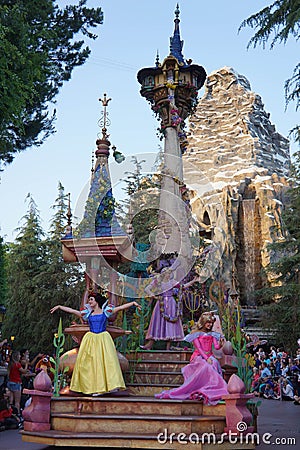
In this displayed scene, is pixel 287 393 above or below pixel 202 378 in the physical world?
below

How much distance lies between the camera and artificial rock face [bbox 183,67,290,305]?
38.7 meters

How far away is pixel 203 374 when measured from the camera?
23.7 feet

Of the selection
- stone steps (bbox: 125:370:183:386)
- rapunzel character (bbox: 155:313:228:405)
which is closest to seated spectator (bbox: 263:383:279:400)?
stone steps (bbox: 125:370:183:386)

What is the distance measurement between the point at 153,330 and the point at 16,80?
5.48 m

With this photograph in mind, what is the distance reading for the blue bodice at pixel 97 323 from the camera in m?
7.66

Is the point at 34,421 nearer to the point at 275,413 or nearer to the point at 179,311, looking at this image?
the point at 179,311

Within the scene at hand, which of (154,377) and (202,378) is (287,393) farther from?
(202,378)

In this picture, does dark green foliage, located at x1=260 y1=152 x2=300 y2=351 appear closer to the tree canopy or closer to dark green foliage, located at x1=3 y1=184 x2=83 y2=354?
dark green foliage, located at x1=3 y1=184 x2=83 y2=354

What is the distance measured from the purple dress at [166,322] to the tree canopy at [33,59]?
4.31 meters

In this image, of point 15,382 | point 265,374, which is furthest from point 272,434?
point 265,374

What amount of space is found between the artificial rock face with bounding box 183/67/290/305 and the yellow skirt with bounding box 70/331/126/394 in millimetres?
25125

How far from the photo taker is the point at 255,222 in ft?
131

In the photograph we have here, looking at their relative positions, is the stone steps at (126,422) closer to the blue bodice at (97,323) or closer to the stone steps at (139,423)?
the stone steps at (139,423)

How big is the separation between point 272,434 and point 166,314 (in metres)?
3.54
